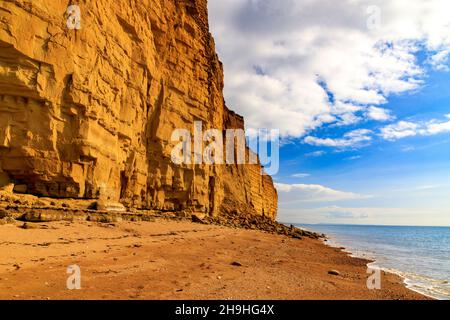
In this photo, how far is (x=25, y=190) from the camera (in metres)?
10.7

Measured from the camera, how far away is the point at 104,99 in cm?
1391

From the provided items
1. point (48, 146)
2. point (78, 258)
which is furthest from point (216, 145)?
point (78, 258)

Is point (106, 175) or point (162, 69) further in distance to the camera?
point (162, 69)

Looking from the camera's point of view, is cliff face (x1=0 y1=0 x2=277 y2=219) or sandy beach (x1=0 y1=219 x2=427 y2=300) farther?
cliff face (x1=0 y1=0 x2=277 y2=219)

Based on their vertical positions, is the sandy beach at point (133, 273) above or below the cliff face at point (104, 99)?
below

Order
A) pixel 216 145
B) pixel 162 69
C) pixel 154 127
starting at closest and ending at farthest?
1. pixel 154 127
2. pixel 162 69
3. pixel 216 145

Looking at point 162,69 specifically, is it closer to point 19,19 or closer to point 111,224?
point 19,19

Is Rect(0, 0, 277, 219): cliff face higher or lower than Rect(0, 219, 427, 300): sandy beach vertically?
higher

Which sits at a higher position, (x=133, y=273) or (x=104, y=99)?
(x=104, y=99)

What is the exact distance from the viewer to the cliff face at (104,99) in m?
10.4

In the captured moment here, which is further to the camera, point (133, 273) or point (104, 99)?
point (104, 99)

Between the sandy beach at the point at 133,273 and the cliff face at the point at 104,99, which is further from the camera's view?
the cliff face at the point at 104,99

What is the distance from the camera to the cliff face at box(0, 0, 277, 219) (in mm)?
10422

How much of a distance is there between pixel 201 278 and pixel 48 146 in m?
8.61
